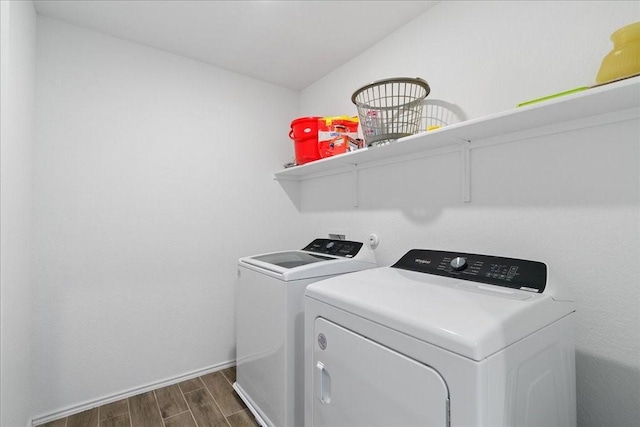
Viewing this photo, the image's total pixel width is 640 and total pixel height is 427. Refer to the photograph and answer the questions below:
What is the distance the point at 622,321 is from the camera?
3.32 ft

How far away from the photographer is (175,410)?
71.6 inches

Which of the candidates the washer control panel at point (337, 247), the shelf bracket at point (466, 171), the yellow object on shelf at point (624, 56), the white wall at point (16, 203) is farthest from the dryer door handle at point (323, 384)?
the yellow object on shelf at point (624, 56)

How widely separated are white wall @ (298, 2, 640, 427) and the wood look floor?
1461 mm

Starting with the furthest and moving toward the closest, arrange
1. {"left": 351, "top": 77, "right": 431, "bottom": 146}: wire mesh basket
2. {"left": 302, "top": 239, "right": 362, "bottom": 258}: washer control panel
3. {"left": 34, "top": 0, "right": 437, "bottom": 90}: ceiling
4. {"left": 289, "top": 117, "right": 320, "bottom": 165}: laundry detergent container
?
{"left": 289, "top": 117, "right": 320, "bottom": 165}: laundry detergent container, {"left": 302, "top": 239, "right": 362, "bottom": 258}: washer control panel, {"left": 34, "top": 0, "right": 437, "bottom": 90}: ceiling, {"left": 351, "top": 77, "right": 431, "bottom": 146}: wire mesh basket

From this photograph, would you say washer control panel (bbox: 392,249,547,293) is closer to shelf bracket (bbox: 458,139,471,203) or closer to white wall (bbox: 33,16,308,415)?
shelf bracket (bbox: 458,139,471,203)

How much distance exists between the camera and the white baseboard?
1.70 meters

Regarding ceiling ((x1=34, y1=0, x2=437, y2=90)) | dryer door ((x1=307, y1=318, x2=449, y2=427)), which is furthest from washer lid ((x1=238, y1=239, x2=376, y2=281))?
ceiling ((x1=34, y1=0, x2=437, y2=90))

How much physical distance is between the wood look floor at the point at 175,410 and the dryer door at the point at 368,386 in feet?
3.19

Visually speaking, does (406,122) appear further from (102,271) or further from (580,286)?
(102,271)

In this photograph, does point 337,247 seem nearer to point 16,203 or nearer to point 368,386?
point 368,386

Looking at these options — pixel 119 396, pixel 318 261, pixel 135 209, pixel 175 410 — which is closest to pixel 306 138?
pixel 318 261

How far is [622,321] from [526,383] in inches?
22.9

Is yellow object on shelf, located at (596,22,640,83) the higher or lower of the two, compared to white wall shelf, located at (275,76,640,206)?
higher

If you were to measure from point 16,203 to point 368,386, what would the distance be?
1746 millimetres
